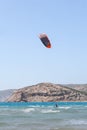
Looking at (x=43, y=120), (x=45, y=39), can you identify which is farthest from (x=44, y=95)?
(x=45, y=39)

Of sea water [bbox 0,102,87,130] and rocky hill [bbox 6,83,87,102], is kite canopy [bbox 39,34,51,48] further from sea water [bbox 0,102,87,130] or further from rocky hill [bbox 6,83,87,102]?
rocky hill [bbox 6,83,87,102]

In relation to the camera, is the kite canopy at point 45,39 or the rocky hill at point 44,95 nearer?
the kite canopy at point 45,39

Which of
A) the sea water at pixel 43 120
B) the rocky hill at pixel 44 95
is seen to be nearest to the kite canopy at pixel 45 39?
the sea water at pixel 43 120

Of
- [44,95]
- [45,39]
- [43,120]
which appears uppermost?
[44,95]

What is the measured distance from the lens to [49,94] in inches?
7643

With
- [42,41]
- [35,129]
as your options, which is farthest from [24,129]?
[42,41]

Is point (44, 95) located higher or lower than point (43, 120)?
higher

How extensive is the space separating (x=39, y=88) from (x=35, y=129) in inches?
6796

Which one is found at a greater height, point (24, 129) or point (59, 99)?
point (59, 99)

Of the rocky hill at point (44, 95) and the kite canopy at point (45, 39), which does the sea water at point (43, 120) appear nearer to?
the kite canopy at point (45, 39)

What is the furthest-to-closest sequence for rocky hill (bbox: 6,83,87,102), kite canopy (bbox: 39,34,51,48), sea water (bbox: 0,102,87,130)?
rocky hill (bbox: 6,83,87,102) → sea water (bbox: 0,102,87,130) → kite canopy (bbox: 39,34,51,48)

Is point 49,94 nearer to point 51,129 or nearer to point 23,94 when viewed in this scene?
point 23,94

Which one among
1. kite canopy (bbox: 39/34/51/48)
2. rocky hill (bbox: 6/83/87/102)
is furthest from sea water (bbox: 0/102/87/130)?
rocky hill (bbox: 6/83/87/102)

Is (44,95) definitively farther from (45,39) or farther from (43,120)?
(45,39)
